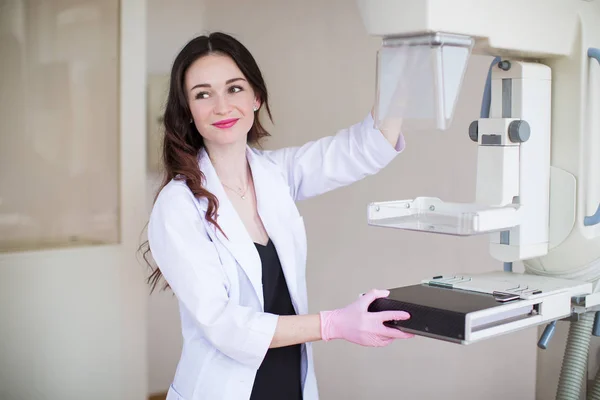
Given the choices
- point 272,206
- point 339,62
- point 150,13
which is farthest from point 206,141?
point 150,13

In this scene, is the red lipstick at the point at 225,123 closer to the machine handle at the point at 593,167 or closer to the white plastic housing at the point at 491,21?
the white plastic housing at the point at 491,21

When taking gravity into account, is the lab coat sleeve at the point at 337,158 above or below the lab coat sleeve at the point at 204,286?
above

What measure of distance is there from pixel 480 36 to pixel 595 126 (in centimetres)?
35

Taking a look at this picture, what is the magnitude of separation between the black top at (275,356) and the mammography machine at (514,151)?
348 millimetres

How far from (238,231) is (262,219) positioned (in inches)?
4.2

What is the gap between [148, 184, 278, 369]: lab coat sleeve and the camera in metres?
1.53

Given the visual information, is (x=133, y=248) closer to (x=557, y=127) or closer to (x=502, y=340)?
(x=502, y=340)

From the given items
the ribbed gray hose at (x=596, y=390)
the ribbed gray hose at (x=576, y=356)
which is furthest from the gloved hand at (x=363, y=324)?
the ribbed gray hose at (x=596, y=390)

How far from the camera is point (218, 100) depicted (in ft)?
5.64

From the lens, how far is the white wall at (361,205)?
2504 millimetres

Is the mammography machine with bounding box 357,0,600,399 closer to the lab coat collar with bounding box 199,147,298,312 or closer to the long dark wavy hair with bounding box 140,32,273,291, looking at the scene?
the lab coat collar with bounding box 199,147,298,312

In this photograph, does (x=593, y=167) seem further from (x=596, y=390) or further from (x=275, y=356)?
(x=275, y=356)

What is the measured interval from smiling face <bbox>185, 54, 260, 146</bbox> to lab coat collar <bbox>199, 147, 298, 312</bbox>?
8cm

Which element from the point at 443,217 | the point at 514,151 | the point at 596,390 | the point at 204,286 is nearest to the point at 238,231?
the point at 204,286
